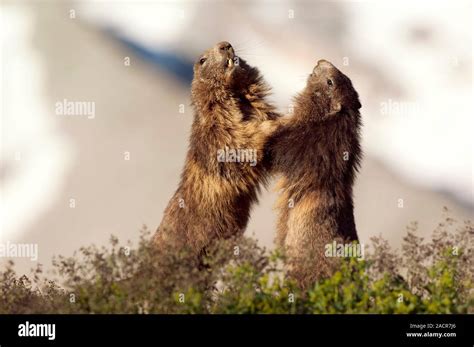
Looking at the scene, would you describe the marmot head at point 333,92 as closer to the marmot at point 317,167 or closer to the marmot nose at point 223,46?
the marmot at point 317,167

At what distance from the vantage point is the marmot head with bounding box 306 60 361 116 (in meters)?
11.1

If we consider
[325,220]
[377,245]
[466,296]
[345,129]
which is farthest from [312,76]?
[466,296]

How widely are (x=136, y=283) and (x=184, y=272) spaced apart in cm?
47

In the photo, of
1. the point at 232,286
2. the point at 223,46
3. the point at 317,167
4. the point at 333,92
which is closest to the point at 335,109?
the point at 333,92

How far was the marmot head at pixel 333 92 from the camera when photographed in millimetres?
11070

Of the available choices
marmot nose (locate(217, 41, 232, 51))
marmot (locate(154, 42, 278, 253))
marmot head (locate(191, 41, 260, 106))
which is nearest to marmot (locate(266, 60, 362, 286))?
marmot (locate(154, 42, 278, 253))

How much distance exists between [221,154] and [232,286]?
275 cm

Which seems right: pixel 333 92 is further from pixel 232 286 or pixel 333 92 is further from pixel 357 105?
pixel 232 286

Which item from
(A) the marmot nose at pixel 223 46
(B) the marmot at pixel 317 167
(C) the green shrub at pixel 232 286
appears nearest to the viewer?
(C) the green shrub at pixel 232 286

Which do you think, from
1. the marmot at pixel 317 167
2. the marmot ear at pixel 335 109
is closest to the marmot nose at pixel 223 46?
the marmot at pixel 317 167

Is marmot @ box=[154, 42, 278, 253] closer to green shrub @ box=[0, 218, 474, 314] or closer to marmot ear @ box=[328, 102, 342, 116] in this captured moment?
marmot ear @ box=[328, 102, 342, 116]

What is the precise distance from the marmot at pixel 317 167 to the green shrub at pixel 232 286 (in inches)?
36.2

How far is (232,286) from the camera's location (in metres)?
8.63
